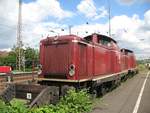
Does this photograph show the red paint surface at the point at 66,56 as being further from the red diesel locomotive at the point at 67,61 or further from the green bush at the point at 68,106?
the green bush at the point at 68,106

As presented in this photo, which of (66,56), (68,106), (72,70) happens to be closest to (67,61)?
(66,56)

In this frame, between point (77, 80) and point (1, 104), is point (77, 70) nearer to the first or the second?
point (77, 80)

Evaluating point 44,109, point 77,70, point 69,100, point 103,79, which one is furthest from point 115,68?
point 44,109

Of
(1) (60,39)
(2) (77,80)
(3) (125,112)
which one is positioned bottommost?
(3) (125,112)

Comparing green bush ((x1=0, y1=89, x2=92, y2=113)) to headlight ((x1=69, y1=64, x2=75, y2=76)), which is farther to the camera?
headlight ((x1=69, y1=64, x2=75, y2=76))

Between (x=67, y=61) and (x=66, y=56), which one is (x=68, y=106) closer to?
(x=67, y=61)

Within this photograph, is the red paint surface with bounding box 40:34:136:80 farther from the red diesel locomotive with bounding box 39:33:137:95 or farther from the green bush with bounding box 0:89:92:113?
the green bush with bounding box 0:89:92:113

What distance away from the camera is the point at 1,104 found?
10.9 metres

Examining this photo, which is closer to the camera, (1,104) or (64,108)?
(1,104)

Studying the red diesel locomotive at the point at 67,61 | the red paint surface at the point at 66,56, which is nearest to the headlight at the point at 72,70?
the red diesel locomotive at the point at 67,61

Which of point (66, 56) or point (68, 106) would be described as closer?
point (68, 106)

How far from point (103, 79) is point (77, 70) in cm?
530

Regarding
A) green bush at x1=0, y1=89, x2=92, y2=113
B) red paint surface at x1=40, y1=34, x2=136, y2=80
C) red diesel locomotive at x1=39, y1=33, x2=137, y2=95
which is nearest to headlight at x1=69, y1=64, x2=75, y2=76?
red diesel locomotive at x1=39, y1=33, x2=137, y2=95

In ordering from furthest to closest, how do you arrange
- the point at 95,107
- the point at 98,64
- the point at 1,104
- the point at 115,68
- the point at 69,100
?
the point at 115,68 < the point at 98,64 < the point at 95,107 < the point at 69,100 < the point at 1,104
